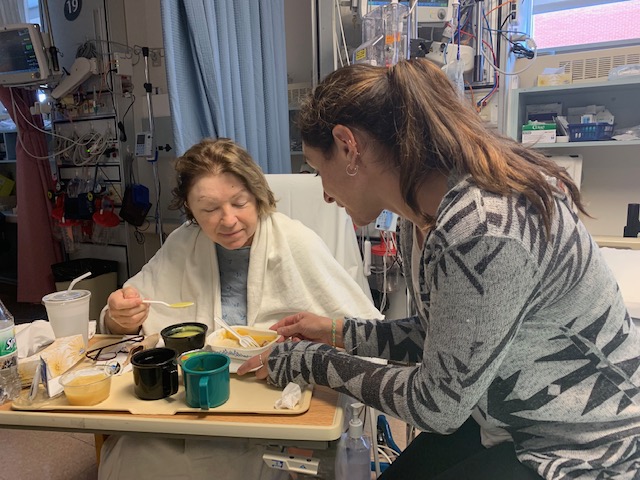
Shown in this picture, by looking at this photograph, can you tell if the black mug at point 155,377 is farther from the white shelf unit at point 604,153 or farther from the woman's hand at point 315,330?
the white shelf unit at point 604,153

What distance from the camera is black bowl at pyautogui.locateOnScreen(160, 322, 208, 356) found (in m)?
1.04

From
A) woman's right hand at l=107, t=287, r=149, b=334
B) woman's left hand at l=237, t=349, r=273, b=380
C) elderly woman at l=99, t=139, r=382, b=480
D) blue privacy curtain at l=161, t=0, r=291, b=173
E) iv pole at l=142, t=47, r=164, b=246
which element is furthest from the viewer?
iv pole at l=142, t=47, r=164, b=246

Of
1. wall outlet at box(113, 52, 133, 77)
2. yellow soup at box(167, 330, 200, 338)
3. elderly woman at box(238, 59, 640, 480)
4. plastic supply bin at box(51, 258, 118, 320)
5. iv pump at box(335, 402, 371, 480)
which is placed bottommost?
plastic supply bin at box(51, 258, 118, 320)

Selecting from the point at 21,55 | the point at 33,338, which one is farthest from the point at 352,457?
the point at 21,55

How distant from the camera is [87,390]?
869 millimetres

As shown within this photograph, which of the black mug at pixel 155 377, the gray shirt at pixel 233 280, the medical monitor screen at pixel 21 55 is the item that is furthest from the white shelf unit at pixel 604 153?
the medical monitor screen at pixel 21 55

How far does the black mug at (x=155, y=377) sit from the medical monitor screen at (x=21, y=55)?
3251mm

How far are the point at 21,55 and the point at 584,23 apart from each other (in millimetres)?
3620

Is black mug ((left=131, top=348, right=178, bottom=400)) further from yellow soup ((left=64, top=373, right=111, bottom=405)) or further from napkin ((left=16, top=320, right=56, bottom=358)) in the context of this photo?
napkin ((left=16, top=320, right=56, bottom=358))

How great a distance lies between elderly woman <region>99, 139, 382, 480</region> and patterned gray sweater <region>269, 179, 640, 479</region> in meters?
0.62

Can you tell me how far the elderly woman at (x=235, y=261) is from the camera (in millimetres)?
1415

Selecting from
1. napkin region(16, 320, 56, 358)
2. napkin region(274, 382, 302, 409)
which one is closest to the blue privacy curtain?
napkin region(16, 320, 56, 358)

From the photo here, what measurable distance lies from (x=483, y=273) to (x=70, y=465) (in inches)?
76.6

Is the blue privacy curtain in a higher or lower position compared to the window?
lower
